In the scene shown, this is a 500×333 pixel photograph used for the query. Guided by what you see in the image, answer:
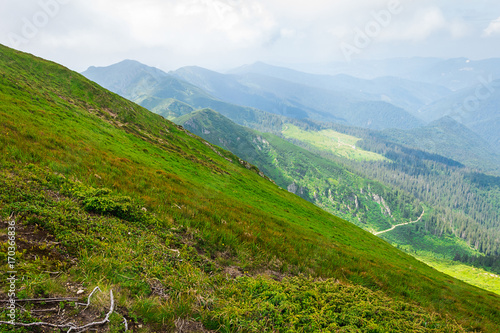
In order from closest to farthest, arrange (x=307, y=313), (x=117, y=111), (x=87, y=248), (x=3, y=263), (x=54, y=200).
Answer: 1. (x=3, y=263)
2. (x=307, y=313)
3. (x=87, y=248)
4. (x=54, y=200)
5. (x=117, y=111)

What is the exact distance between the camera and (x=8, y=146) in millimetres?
11742

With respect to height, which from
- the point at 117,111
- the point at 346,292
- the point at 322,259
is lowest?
the point at 322,259

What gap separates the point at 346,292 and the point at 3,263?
1024 centimetres

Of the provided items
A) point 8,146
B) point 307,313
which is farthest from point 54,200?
point 307,313

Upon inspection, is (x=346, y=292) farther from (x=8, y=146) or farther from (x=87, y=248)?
(x=8, y=146)

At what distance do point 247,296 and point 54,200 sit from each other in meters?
8.60

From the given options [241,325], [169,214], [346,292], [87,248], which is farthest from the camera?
[169,214]

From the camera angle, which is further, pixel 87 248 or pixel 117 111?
pixel 117 111

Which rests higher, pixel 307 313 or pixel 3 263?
pixel 307 313

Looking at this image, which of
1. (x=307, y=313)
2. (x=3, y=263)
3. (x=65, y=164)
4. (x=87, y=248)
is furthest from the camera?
(x=65, y=164)

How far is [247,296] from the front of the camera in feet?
21.9

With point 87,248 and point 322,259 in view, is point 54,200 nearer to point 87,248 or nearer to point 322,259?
point 87,248

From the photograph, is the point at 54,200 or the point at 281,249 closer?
the point at 54,200

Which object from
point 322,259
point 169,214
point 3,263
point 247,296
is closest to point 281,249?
point 322,259
